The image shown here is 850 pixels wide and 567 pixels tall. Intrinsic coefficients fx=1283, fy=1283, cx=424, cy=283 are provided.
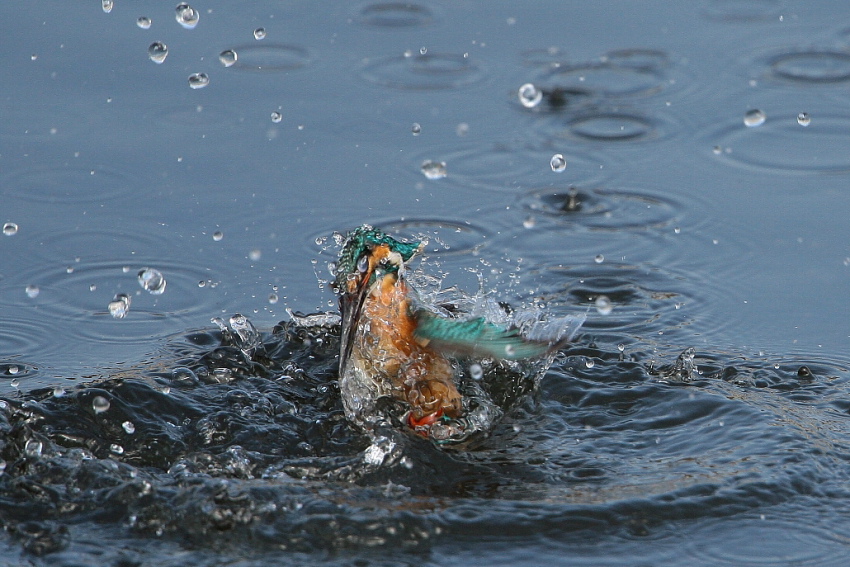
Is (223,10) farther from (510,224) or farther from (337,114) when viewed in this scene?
(510,224)

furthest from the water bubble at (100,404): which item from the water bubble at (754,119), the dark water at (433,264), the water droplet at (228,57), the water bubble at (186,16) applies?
the water bubble at (754,119)

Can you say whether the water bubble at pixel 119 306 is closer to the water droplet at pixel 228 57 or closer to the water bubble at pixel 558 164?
the water droplet at pixel 228 57

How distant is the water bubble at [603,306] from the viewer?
603cm

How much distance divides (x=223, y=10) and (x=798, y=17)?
3.85 metres

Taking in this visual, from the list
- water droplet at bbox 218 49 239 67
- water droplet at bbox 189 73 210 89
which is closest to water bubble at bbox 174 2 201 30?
water droplet at bbox 218 49 239 67

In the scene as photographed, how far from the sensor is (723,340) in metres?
5.76

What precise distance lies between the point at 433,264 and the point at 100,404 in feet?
6.37

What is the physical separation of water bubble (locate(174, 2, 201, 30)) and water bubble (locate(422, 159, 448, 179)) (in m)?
1.94

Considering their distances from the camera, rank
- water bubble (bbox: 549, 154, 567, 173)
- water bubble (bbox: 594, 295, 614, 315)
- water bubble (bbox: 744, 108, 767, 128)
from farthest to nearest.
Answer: water bubble (bbox: 744, 108, 767, 128)
water bubble (bbox: 549, 154, 567, 173)
water bubble (bbox: 594, 295, 614, 315)

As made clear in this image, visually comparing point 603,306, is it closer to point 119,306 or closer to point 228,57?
point 119,306

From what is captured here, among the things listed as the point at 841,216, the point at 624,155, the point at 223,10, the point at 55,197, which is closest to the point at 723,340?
the point at 841,216

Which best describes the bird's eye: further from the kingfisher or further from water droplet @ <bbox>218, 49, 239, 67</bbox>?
water droplet @ <bbox>218, 49, 239, 67</bbox>

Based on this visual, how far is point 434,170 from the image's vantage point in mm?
6789

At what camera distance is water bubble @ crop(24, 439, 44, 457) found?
455 centimetres
